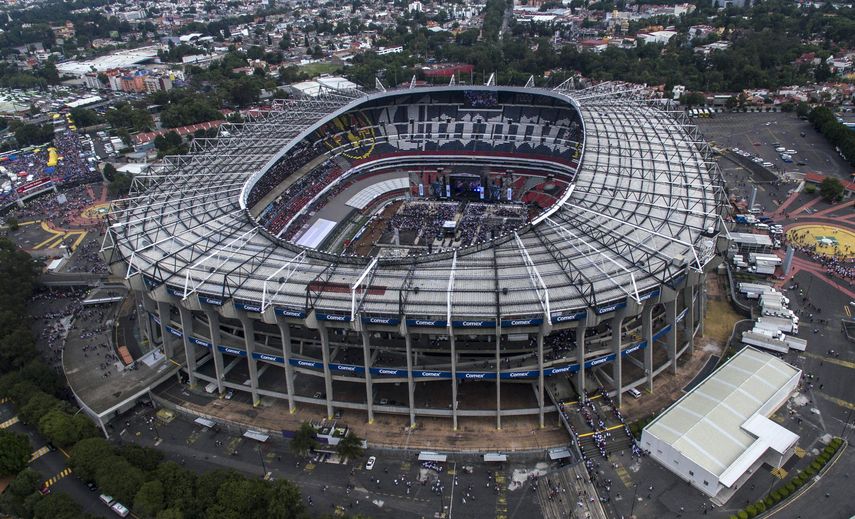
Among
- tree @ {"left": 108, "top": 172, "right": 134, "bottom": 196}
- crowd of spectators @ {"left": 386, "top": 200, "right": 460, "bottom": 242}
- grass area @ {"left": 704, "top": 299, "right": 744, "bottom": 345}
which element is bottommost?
tree @ {"left": 108, "top": 172, "right": 134, "bottom": 196}

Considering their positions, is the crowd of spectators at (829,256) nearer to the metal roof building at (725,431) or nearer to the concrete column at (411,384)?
the metal roof building at (725,431)

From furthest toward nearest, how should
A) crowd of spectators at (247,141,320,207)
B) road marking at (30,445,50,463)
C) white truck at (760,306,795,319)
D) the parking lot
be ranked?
1. the parking lot
2. crowd of spectators at (247,141,320,207)
3. white truck at (760,306,795,319)
4. road marking at (30,445,50,463)

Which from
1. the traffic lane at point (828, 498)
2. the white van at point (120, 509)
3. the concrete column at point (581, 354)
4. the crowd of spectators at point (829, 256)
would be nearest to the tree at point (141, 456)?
the white van at point (120, 509)

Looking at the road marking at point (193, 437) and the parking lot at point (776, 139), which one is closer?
the road marking at point (193, 437)

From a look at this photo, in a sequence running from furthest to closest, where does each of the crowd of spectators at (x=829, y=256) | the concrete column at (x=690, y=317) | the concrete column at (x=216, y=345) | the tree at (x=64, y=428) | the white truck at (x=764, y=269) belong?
the crowd of spectators at (x=829, y=256) → the white truck at (x=764, y=269) → the concrete column at (x=690, y=317) → the concrete column at (x=216, y=345) → the tree at (x=64, y=428)

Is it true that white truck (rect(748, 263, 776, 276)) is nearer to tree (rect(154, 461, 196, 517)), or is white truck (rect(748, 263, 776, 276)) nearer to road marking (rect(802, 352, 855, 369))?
road marking (rect(802, 352, 855, 369))

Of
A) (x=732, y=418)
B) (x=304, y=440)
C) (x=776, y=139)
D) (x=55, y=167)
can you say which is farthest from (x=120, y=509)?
(x=776, y=139)

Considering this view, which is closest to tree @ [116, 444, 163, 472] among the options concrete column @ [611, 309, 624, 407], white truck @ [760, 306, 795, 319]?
concrete column @ [611, 309, 624, 407]

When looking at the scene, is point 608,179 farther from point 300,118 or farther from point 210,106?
point 210,106
